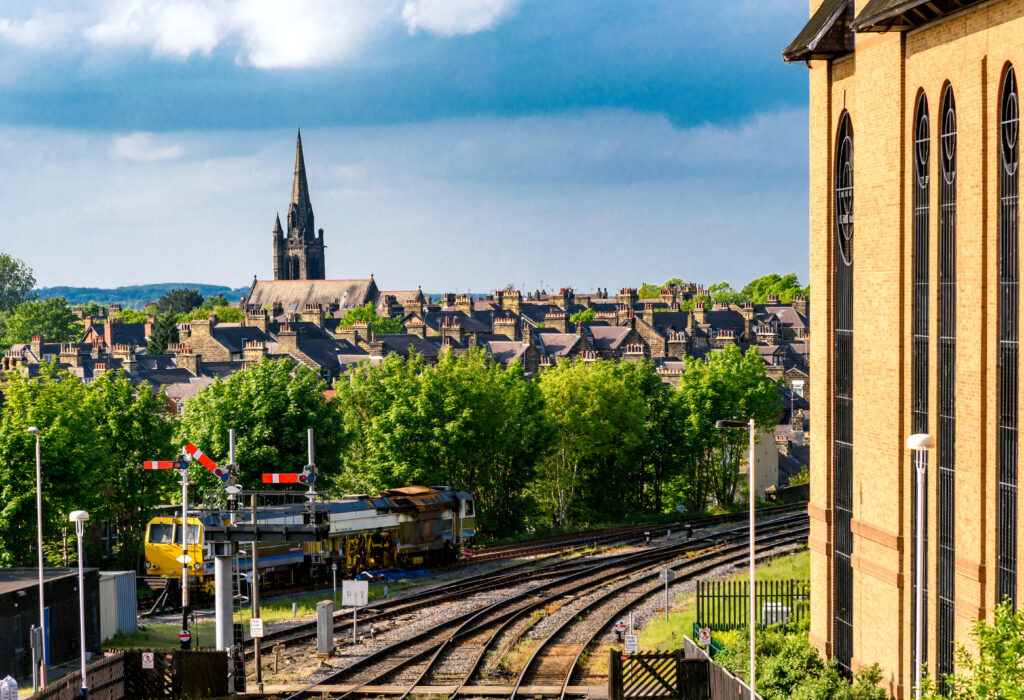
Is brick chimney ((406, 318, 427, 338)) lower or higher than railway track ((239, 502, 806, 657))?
higher

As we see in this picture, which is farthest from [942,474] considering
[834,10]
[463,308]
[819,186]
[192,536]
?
[463,308]

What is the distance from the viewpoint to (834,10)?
2638cm

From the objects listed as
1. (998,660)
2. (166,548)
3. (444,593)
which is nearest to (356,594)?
(444,593)

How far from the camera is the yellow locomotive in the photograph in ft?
135

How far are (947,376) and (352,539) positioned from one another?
27511mm

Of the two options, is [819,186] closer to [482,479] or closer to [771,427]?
[482,479]

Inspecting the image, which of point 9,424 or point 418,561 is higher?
point 9,424

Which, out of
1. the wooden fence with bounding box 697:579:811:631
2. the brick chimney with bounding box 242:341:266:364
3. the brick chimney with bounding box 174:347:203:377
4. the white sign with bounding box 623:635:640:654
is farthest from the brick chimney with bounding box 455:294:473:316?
the white sign with bounding box 623:635:640:654

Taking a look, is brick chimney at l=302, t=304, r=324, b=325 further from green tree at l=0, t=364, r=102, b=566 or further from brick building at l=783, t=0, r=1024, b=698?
brick building at l=783, t=0, r=1024, b=698

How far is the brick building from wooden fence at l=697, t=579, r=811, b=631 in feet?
14.4

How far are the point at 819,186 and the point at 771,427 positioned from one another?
5120 centimetres

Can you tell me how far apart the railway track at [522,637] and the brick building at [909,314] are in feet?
24.7

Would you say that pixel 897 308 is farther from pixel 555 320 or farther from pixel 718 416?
pixel 555 320

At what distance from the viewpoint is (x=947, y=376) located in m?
22.0
